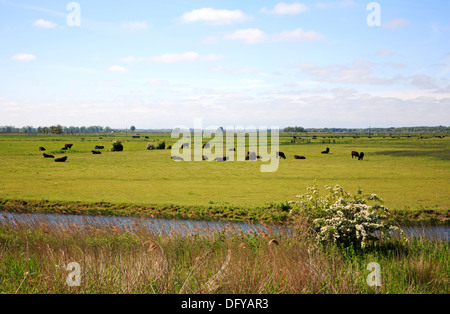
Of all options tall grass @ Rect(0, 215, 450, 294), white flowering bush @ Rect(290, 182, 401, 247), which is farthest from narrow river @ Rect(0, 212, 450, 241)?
tall grass @ Rect(0, 215, 450, 294)

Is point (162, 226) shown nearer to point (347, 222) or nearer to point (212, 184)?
point (347, 222)

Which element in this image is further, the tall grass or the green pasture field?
the green pasture field

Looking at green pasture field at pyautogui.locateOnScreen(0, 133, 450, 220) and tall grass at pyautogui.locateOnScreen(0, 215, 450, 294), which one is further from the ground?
tall grass at pyautogui.locateOnScreen(0, 215, 450, 294)

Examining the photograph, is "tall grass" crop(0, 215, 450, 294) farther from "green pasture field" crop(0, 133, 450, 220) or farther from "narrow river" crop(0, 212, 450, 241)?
"green pasture field" crop(0, 133, 450, 220)

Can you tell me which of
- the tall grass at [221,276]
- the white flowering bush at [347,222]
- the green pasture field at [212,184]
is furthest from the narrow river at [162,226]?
the green pasture field at [212,184]

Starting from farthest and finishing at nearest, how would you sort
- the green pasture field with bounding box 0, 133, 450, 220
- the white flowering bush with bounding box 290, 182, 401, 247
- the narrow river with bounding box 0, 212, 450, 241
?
the green pasture field with bounding box 0, 133, 450, 220 → the narrow river with bounding box 0, 212, 450, 241 → the white flowering bush with bounding box 290, 182, 401, 247

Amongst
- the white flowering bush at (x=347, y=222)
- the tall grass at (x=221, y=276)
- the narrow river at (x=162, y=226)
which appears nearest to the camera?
the tall grass at (x=221, y=276)

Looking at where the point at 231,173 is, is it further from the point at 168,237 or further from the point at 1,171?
the point at 168,237

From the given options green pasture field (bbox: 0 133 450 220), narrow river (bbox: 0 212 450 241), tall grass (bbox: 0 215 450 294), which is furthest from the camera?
green pasture field (bbox: 0 133 450 220)

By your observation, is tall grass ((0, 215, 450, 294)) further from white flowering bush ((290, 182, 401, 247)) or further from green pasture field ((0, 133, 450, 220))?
green pasture field ((0, 133, 450, 220))

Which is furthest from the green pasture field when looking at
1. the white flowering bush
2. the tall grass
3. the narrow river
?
the tall grass

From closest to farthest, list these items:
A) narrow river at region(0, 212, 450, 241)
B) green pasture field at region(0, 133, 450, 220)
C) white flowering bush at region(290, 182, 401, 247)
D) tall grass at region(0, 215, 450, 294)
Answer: tall grass at region(0, 215, 450, 294) < white flowering bush at region(290, 182, 401, 247) < narrow river at region(0, 212, 450, 241) < green pasture field at region(0, 133, 450, 220)

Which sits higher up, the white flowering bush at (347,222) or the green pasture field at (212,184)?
the white flowering bush at (347,222)

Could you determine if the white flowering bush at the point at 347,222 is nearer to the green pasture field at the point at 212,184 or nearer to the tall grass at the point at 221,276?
the tall grass at the point at 221,276
